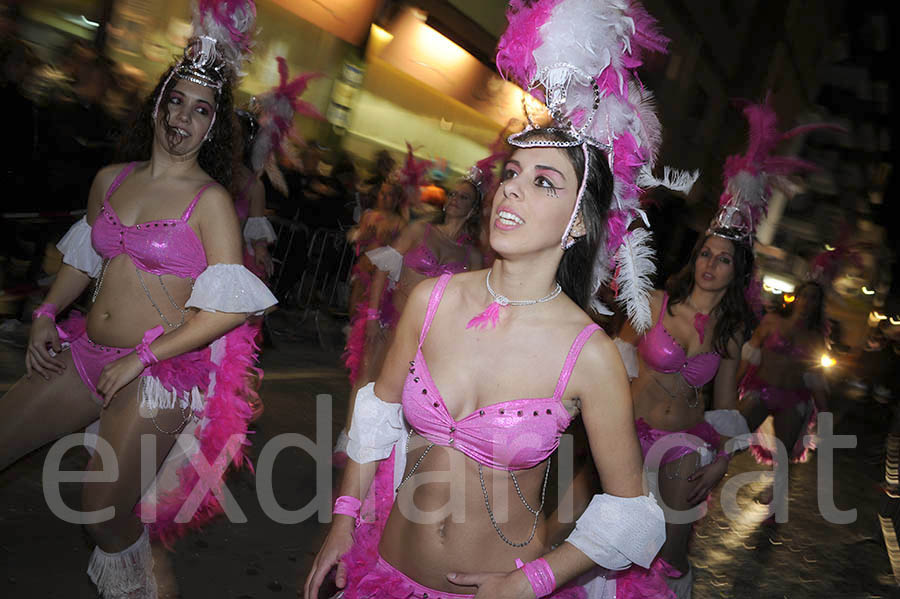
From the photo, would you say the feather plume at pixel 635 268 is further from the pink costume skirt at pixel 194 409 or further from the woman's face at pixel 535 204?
the pink costume skirt at pixel 194 409

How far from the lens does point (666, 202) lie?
17.8 meters

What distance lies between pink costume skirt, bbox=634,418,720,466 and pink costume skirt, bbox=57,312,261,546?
205cm

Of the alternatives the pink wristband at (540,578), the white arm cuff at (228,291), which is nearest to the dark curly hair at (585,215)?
the pink wristband at (540,578)

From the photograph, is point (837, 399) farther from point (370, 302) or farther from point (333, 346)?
point (370, 302)

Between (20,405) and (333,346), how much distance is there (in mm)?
6538

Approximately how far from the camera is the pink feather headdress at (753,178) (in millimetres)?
4395

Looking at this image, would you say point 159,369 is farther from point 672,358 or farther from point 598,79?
point 672,358

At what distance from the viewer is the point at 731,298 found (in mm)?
4328

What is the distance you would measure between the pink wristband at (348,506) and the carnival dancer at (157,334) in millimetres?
972

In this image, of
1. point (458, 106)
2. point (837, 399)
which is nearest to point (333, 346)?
point (458, 106)

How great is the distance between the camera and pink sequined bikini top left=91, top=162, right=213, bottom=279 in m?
2.96

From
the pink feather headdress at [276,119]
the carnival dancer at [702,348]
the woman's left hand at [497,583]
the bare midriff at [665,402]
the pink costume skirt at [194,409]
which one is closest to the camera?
the woman's left hand at [497,583]

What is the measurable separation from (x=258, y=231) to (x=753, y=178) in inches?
159

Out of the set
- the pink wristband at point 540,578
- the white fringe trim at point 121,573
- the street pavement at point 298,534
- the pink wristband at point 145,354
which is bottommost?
the street pavement at point 298,534
